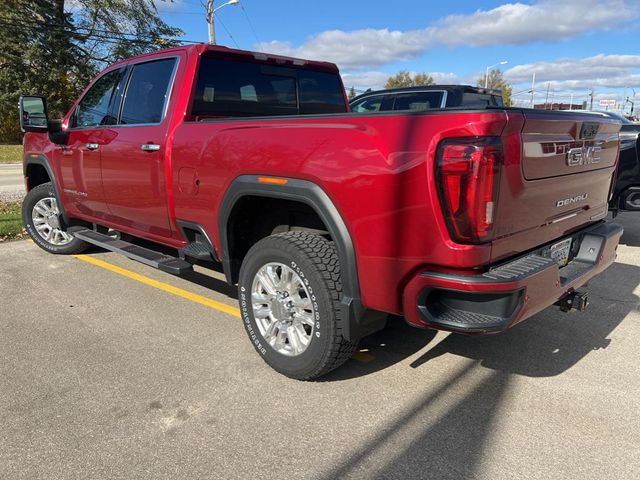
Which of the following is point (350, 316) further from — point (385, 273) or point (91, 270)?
point (91, 270)

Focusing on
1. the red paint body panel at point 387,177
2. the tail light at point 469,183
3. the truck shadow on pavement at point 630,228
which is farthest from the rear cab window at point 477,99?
the tail light at point 469,183

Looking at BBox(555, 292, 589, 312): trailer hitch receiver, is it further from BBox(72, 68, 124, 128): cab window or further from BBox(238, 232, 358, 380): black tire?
BBox(72, 68, 124, 128): cab window

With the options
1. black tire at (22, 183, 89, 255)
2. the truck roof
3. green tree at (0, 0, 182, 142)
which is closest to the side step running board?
black tire at (22, 183, 89, 255)

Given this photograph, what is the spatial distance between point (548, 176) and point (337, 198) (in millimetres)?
1100

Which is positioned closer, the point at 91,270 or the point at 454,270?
the point at 454,270

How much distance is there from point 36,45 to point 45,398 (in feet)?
92.1

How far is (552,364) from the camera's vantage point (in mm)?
3357

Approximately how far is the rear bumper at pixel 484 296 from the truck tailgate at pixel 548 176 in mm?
124

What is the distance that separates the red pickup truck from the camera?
90.0 inches

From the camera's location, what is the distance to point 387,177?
2359 millimetres

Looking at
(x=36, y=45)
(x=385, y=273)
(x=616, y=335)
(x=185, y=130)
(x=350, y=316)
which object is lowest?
(x=616, y=335)

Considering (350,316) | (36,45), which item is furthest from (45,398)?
(36,45)

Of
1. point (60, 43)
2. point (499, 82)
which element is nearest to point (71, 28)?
point (60, 43)

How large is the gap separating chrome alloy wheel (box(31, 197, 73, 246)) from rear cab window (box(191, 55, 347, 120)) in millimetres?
2885
